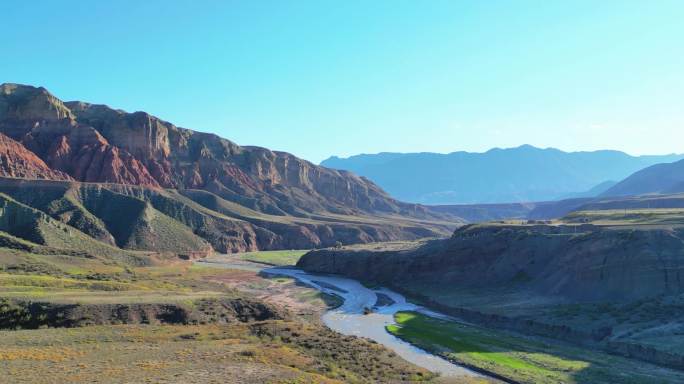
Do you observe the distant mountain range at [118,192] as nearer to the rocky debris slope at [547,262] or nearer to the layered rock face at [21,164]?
the layered rock face at [21,164]

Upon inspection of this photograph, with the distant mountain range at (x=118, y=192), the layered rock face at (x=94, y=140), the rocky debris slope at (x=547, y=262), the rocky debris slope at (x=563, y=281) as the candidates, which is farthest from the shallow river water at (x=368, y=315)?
the layered rock face at (x=94, y=140)

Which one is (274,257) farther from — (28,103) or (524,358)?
(524,358)

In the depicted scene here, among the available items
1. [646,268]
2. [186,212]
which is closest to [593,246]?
[646,268]

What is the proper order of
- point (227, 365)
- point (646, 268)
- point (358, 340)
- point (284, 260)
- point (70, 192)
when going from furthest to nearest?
point (284, 260)
point (70, 192)
point (646, 268)
point (358, 340)
point (227, 365)

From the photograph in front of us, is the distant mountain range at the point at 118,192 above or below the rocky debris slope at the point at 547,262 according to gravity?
above

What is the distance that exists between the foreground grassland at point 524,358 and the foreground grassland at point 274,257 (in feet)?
240

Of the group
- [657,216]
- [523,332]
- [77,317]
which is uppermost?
[657,216]

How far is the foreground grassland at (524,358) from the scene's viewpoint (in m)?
46.2

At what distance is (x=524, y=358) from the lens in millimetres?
52281

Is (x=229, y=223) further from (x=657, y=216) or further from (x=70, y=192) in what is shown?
(x=657, y=216)

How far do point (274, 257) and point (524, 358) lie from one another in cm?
9928

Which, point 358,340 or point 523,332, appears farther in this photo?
point 523,332

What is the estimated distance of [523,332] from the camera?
214 ft

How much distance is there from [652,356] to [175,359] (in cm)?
3950
